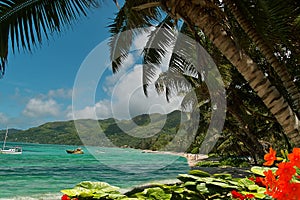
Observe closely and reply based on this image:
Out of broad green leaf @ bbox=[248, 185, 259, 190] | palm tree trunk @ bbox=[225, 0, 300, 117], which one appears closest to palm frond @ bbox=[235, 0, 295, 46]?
palm tree trunk @ bbox=[225, 0, 300, 117]

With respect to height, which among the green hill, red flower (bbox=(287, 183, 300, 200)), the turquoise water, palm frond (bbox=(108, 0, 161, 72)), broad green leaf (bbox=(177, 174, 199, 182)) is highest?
palm frond (bbox=(108, 0, 161, 72))

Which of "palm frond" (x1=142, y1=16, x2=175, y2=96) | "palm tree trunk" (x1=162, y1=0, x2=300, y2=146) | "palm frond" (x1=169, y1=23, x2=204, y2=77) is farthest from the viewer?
"palm frond" (x1=169, y1=23, x2=204, y2=77)

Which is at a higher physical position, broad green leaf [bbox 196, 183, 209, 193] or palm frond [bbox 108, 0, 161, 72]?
palm frond [bbox 108, 0, 161, 72]

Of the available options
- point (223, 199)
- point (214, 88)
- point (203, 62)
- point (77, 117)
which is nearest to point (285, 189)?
point (223, 199)

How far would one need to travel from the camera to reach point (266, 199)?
5.43 ft

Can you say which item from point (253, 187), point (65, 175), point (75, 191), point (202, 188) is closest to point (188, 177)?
point (202, 188)

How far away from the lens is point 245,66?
3.15 m

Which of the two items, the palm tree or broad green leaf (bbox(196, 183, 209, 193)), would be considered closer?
broad green leaf (bbox(196, 183, 209, 193))

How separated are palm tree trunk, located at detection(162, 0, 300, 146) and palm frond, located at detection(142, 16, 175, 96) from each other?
2.16 m

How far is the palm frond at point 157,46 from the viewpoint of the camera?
5496 millimetres

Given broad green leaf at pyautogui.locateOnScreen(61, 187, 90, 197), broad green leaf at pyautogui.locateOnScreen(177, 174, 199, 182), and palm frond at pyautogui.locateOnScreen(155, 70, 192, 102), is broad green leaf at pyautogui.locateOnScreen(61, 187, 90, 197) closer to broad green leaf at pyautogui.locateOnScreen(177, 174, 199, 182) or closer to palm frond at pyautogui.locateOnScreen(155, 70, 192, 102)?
broad green leaf at pyautogui.locateOnScreen(177, 174, 199, 182)

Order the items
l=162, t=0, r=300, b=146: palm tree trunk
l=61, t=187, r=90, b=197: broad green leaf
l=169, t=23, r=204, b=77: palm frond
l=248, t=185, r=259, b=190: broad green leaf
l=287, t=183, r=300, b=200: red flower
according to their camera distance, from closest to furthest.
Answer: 1. l=287, t=183, r=300, b=200: red flower
2. l=248, t=185, r=259, b=190: broad green leaf
3. l=61, t=187, r=90, b=197: broad green leaf
4. l=162, t=0, r=300, b=146: palm tree trunk
5. l=169, t=23, r=204, b=77: palm frond

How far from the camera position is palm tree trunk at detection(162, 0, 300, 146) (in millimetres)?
3043

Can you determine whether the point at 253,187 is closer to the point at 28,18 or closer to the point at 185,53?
the point at 28,18
